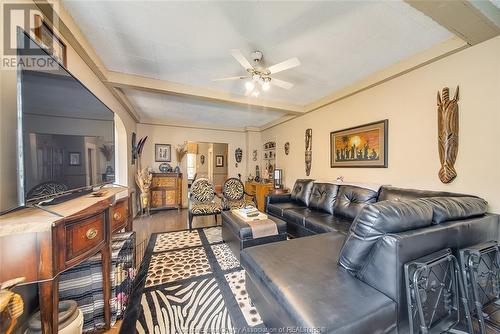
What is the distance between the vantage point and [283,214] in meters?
3.07

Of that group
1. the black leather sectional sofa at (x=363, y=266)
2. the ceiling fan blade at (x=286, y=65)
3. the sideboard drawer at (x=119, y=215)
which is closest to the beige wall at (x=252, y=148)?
the ceiling fan blade at (x=286, y=65)

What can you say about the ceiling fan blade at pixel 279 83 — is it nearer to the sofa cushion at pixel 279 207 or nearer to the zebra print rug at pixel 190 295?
the sofa cushion at pixel 279 207

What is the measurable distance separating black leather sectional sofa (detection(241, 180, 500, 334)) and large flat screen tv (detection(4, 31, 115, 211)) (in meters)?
1.42

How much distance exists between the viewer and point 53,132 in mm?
1184

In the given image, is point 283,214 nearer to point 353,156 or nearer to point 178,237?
point 353,156

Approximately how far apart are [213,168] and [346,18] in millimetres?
7341

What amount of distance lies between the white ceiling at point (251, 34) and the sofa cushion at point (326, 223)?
204 centimetres

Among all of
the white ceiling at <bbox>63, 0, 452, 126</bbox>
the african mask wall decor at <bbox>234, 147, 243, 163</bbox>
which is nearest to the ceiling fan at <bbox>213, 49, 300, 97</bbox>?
the white ceiling at <bbox>63, 0, 452, 126</bbox>

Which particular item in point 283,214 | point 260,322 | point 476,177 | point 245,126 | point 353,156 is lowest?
point 260,322

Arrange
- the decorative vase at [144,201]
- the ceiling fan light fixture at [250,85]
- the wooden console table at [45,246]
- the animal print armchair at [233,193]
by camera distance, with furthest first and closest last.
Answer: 1. the decorative vase at [144,201]
2. the animal print armchair at [233,193]
3. the ceiling fan light fixture at [250,85]
4. the wooden console table at [45,246]

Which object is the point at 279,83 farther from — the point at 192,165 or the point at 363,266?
the point at 192,165

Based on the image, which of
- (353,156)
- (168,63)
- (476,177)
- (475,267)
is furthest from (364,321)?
(168,63)

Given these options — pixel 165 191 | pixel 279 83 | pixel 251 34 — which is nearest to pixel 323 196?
pixel 279 83

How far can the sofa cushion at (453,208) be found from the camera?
4.13 feet
